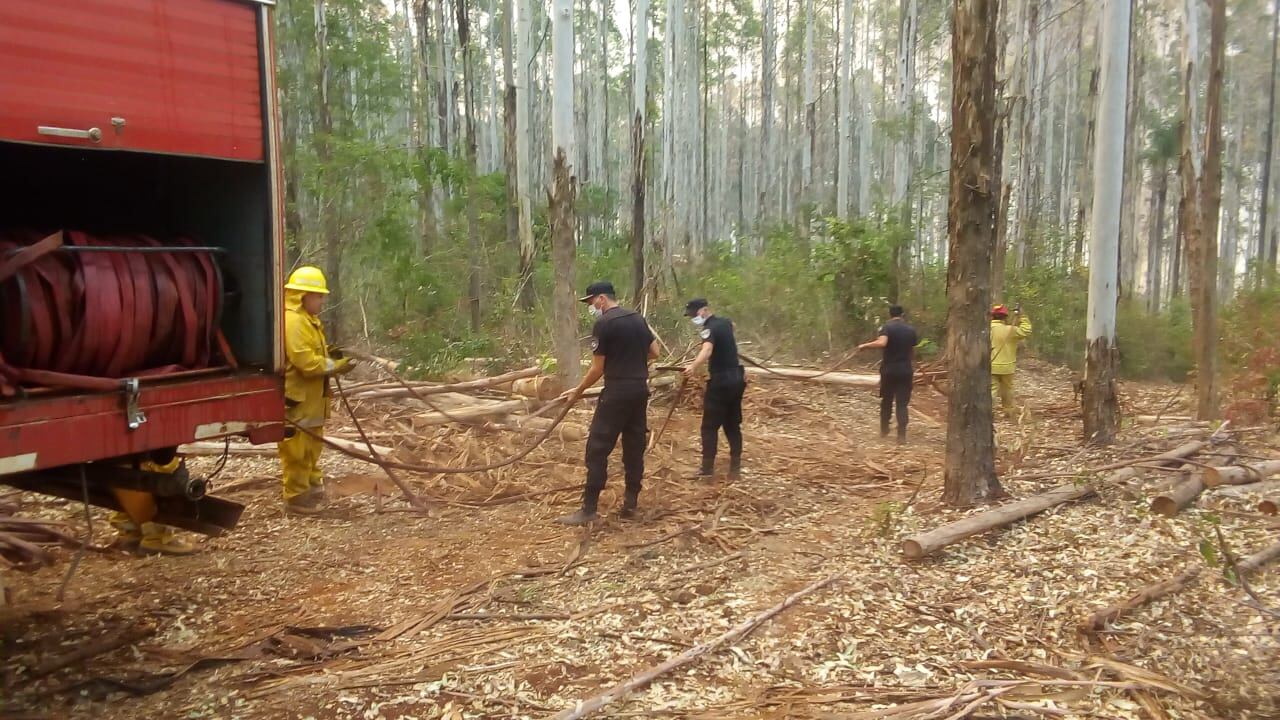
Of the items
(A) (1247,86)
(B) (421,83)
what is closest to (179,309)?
(B) (421,83)

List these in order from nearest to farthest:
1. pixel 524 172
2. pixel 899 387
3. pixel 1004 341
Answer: pixel 899 387 < pixel 1004 341 < pixel 524 172

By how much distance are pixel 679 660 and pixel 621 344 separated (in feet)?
8.84

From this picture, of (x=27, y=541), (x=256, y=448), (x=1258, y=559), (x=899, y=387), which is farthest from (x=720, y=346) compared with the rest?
(x=27, y=541)

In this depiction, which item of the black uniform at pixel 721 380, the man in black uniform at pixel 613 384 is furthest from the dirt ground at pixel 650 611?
the black uniform at pixel 721 380

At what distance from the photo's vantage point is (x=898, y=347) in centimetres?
946

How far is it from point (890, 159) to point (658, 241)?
89.6 ft

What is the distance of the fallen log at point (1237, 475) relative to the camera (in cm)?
636

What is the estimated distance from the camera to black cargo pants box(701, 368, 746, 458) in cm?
737

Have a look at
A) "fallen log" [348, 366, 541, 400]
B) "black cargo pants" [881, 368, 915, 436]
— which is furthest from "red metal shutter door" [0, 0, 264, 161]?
"black cargo pants" [881, 368, 915, 436]

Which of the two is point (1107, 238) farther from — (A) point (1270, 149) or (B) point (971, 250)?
(A) point (1270, 149)

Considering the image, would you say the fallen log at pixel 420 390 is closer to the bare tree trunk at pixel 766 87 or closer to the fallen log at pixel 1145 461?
the fallen log at pixel 1145 461

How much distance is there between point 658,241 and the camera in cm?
1738

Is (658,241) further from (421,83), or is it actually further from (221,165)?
(221,165)

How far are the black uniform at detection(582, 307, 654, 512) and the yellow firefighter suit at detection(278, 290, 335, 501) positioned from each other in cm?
202
